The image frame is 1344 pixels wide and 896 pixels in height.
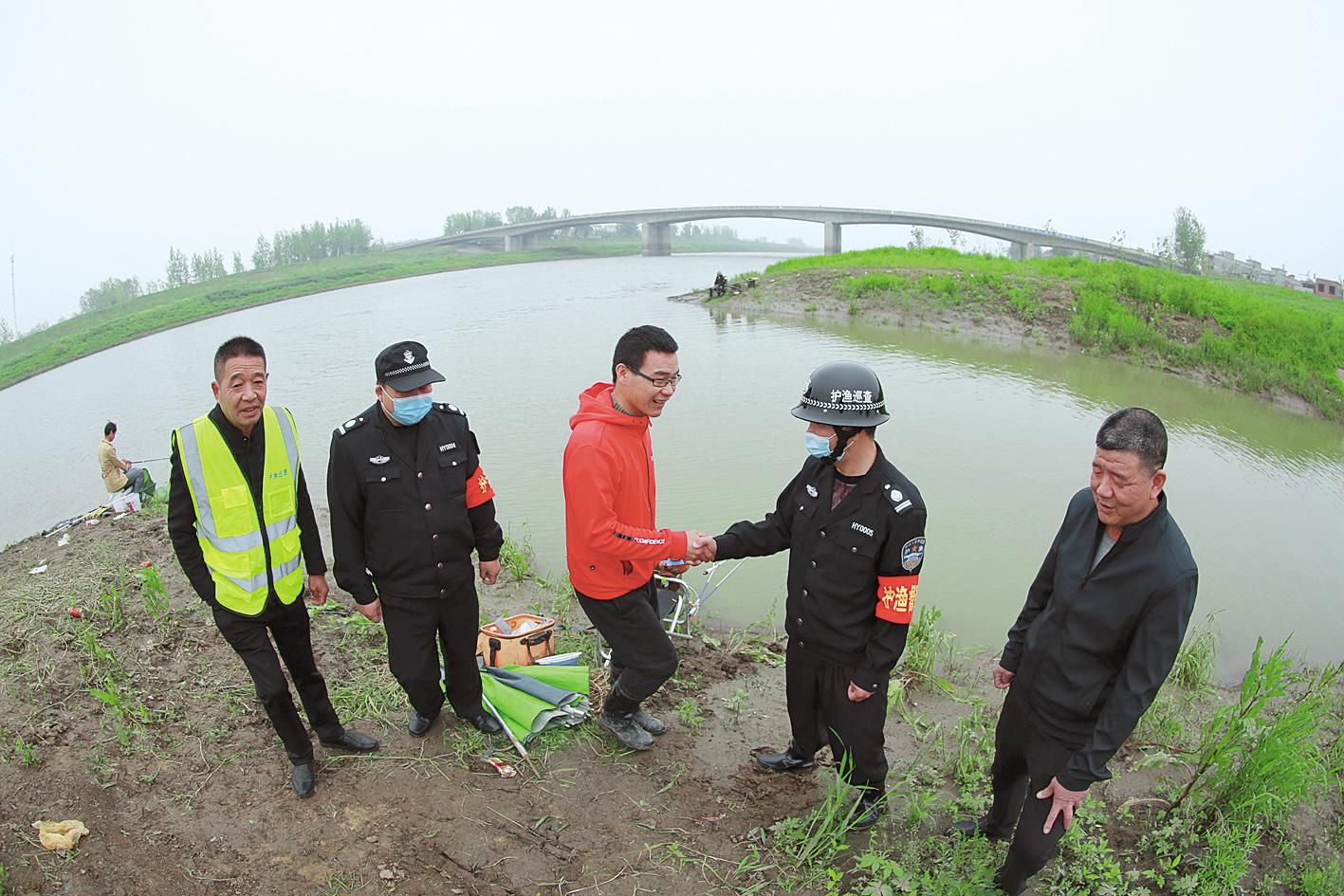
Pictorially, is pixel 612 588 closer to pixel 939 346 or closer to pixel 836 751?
pixel 836 751

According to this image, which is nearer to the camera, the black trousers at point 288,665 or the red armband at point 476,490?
the black trousers at point 288,665

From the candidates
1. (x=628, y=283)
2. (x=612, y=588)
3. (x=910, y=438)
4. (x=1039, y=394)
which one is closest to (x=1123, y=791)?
(x=612, y=588)

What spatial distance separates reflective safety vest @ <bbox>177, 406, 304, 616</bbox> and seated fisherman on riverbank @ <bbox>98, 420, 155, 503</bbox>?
6018mm

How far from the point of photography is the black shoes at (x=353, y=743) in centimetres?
363

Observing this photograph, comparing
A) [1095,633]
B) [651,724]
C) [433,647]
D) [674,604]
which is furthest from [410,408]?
[1095,633]

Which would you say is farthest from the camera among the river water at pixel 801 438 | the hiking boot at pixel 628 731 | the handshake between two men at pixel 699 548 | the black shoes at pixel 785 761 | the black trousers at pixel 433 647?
the river water at pixel 801 438

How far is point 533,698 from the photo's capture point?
3.93 metres

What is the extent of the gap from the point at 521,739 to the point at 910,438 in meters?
7.42

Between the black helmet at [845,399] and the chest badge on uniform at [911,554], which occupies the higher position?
the black helmet at [845,399]

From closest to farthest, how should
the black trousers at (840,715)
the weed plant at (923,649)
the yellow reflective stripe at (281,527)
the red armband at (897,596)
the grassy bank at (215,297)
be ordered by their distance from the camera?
1. the red armband at (897,596)
2. the black trousers at (840,715)
3. the yellow reflective stripe at (281,527)
4. the weed plant at (923,649)
5. the grassy bank at (215,297)

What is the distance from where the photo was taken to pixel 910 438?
9859 mm

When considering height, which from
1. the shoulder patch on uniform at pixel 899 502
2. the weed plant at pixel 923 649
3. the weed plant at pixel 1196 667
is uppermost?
the shoulder patch on uniform at pixel 899 502

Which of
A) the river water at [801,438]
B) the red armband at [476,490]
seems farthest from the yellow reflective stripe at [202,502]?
the river water at [801,438]

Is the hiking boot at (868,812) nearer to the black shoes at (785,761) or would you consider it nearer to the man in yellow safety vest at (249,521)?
the black shoes at (785,761)
